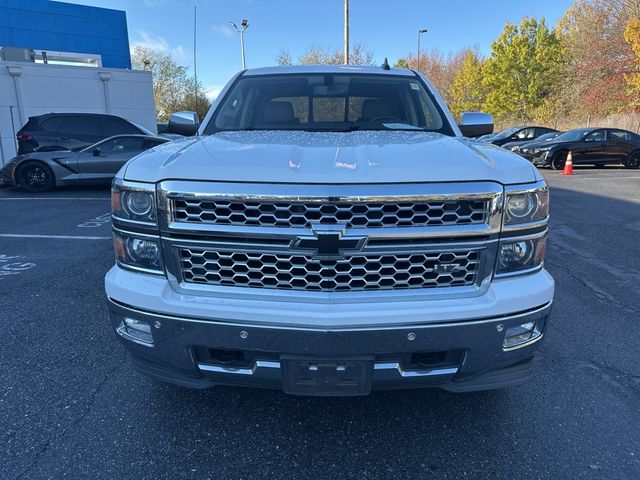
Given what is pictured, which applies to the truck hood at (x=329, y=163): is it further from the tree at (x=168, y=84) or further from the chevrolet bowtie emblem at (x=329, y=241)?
the tree at (x=168, y=84)

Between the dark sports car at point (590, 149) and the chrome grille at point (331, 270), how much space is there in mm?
15281

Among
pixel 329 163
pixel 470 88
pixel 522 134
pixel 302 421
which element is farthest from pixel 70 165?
pixel 470 88

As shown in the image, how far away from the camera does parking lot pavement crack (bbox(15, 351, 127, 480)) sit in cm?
204

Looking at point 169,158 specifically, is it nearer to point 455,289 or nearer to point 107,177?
point 455,289

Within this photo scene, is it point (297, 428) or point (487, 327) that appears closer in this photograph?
point (487, 327)

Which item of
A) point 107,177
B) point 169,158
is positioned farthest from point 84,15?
point 169,158

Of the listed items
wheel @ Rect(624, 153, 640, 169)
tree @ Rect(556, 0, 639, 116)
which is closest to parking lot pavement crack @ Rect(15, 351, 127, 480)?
wheel @ Rect(624, 153, 640, 169)

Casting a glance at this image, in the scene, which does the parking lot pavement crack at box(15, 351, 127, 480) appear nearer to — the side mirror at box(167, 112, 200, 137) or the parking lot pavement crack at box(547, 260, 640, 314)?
the side mirror at box(167, 112, 200, 137)

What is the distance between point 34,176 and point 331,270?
10.8m

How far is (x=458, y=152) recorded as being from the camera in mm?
2141

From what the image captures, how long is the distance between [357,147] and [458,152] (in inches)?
19.0

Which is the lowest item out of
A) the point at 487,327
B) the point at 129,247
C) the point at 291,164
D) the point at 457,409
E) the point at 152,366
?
the point at 457,409

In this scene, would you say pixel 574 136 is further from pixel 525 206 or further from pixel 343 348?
pixel 343 348

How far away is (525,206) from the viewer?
1.94 m
